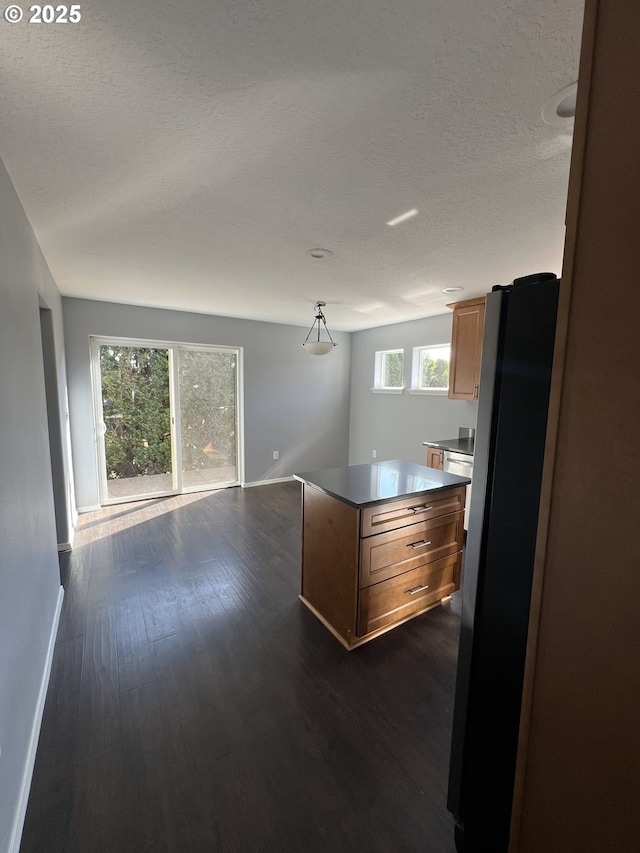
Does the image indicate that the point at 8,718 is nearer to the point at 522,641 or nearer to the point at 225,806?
the point at 225,806

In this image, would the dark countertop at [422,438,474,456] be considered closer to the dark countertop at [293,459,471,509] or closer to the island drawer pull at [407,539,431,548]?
the dark countertop at [293,459,471,509]

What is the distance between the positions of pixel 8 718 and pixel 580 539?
1.79m

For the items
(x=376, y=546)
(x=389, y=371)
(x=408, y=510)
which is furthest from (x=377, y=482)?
(x=389, y=371)

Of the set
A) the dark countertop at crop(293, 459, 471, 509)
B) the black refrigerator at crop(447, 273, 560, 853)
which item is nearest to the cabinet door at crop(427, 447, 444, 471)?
the dark countertop at crop(293, 459, 471, 509)

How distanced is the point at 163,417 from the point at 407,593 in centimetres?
375

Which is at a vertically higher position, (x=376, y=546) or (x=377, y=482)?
(x=377, y=482)

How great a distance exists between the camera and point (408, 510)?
2.13 metres

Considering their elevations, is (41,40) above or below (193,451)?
above

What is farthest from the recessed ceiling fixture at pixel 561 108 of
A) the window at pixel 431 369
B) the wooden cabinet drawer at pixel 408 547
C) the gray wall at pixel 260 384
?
the gray wall at pixel 260 384

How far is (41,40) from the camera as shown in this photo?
983mm

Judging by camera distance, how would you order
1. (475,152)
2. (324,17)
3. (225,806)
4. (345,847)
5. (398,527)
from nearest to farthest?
(324,17)
(345,847)
(225,806)
(475,152)
(398,527)

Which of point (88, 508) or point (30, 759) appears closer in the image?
point (30, 759)

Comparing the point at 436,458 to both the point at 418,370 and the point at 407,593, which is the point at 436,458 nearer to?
the point at 418,370

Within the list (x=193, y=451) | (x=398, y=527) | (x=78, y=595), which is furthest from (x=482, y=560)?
(x=193, y=451)
